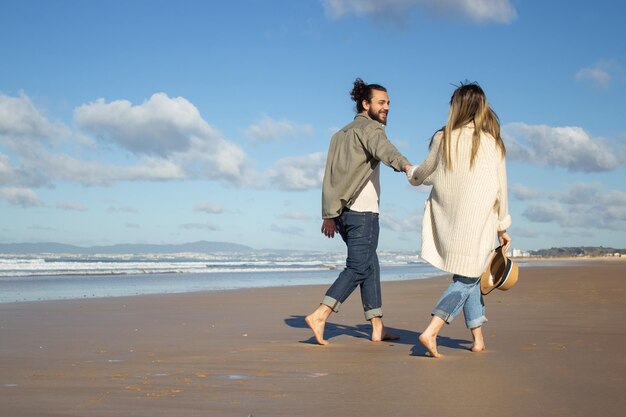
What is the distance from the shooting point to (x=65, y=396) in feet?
9.69

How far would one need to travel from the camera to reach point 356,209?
16.0 feet

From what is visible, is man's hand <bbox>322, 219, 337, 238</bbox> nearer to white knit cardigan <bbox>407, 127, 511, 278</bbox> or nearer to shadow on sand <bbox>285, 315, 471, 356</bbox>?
shadow on sand <bbox>285, 315, 471, 356</bbox>

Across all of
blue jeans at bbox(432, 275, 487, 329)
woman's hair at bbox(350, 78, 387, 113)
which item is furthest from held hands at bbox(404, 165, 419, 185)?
woman's hair at bbox(350, 78, 387, 113)

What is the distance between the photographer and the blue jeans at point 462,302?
4156 millimetres

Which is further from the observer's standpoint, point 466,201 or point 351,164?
point 351,164

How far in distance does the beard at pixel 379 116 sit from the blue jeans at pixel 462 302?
141 cm

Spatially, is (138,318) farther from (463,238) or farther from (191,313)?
(463,238)

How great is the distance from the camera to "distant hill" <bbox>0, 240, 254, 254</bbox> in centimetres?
8750

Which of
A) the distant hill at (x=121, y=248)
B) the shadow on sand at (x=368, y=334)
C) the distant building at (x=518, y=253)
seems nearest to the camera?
the shadow on sand at (x=368, y=334)

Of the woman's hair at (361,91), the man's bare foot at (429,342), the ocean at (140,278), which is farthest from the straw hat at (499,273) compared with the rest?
the ocean at (140,278)

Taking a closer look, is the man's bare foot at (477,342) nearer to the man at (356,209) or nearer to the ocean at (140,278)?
the man at (356,209)

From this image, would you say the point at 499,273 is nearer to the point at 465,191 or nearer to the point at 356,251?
the point at 465,191

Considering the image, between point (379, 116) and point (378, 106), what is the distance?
0.07 m

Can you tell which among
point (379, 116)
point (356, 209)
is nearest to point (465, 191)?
point (356, 209)
